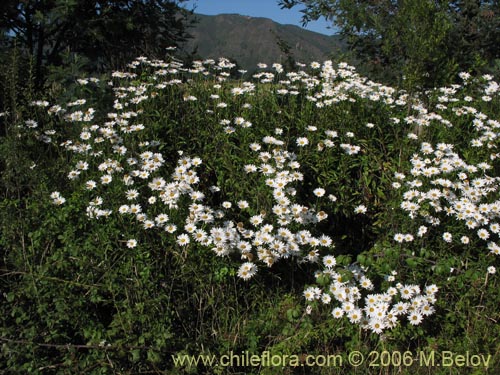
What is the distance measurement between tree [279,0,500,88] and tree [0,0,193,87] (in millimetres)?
2052

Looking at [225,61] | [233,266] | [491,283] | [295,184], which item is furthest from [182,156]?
[491,283]

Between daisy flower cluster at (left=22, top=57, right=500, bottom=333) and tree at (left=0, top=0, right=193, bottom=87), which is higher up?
tree at (left=0, top=0, right=193, bottom=87)

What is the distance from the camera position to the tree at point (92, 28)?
629 centimetres

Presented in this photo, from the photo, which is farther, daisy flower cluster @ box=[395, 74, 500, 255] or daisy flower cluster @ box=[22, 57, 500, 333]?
daisy flower cluster @ box=[395, 74, 500, 255]

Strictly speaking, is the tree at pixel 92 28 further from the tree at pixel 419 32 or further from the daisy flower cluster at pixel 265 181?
the tree at pixel 419 32

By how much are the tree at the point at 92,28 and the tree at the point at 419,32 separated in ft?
6.73

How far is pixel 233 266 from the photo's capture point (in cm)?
336

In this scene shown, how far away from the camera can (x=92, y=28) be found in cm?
642

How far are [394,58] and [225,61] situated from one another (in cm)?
273

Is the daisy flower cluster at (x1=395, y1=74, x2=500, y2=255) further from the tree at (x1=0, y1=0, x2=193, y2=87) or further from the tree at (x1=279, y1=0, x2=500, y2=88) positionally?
the tree at (x1=0, y1=0, x2=193, y2=87)

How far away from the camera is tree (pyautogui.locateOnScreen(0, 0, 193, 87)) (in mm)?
6285

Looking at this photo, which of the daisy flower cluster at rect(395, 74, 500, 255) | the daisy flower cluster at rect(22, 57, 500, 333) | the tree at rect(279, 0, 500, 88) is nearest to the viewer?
the daisy flower cluster at rect(22, 57, 500, 333)

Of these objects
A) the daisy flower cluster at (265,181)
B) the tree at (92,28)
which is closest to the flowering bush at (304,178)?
the daisy flower cluster at (265,181)

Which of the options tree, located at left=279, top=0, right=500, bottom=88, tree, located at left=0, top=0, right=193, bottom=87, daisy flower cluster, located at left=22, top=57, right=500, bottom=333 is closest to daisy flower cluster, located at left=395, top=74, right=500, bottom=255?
daisy flower cluster, located at left=22, top=57, right=500, bottom=333
